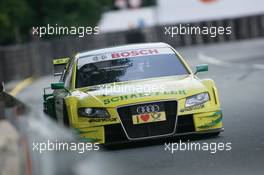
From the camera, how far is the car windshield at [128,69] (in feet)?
42.0

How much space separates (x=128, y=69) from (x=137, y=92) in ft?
A: 3.55

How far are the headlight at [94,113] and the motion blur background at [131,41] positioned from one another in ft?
1.47

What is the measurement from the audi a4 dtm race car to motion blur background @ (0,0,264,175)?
0.74ft

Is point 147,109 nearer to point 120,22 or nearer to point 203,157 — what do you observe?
point 203,157

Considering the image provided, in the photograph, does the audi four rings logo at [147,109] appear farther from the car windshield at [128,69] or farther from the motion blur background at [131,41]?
the car windshield at [128,69]

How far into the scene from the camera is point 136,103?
38.3 feet

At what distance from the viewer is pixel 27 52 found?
148 ft

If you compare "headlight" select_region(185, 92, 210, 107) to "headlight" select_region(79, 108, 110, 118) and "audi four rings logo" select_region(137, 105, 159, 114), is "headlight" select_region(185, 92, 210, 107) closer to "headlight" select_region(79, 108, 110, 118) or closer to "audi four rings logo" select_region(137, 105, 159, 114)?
"audi four rings logo" select_region(137, 105, 159, 114)

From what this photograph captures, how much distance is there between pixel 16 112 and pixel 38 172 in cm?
54

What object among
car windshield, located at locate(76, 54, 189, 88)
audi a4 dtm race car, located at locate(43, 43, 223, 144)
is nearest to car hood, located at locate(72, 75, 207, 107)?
audi a4 dtm race car, located at locate(43, 43, 223, 144)

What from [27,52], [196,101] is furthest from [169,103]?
[27,52]

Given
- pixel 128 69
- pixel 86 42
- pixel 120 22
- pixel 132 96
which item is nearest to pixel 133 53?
pixel 128 69


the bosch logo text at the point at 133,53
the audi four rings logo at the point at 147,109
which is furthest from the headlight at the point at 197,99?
the bosch logo text at the point at 133,53

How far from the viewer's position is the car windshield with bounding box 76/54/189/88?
1280 cm
